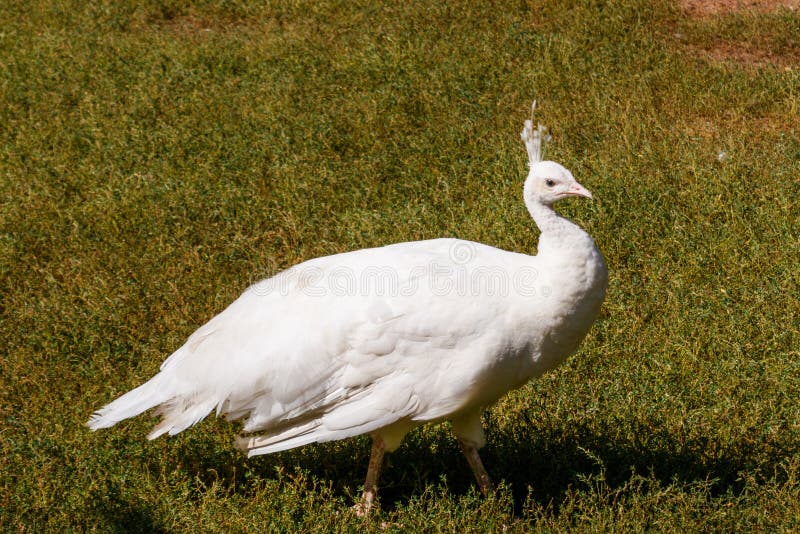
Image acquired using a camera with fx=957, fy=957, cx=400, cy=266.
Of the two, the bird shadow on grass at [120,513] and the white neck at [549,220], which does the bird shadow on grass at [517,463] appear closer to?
the bird shadow on grass at [120,513]

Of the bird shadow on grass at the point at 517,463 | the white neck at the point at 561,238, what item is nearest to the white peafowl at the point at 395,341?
the white neck at the point at 561,238

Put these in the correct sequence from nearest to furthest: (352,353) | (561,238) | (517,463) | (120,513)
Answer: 1. (561,238)
2. (352,353)
3. (120,513)
4. (517,463)

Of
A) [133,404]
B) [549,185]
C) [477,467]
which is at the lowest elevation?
[477,467]

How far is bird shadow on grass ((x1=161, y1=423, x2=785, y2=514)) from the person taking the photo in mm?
4898

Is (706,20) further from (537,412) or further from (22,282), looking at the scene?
(22,282)

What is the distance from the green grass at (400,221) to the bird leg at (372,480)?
143 millimetres

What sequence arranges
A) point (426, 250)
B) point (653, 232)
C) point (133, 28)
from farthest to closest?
point (133, 28) < point (653, 232) < point (426, 250)

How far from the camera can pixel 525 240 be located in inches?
275

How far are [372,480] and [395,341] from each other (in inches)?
35.4

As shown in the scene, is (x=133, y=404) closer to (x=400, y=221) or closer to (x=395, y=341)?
(x=395, y=341)

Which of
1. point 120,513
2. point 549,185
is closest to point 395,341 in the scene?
point 549,185

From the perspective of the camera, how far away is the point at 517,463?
5.29m

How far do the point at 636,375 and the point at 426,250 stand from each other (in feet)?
5.19

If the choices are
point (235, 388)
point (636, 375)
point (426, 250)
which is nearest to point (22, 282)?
point (235, 388)
